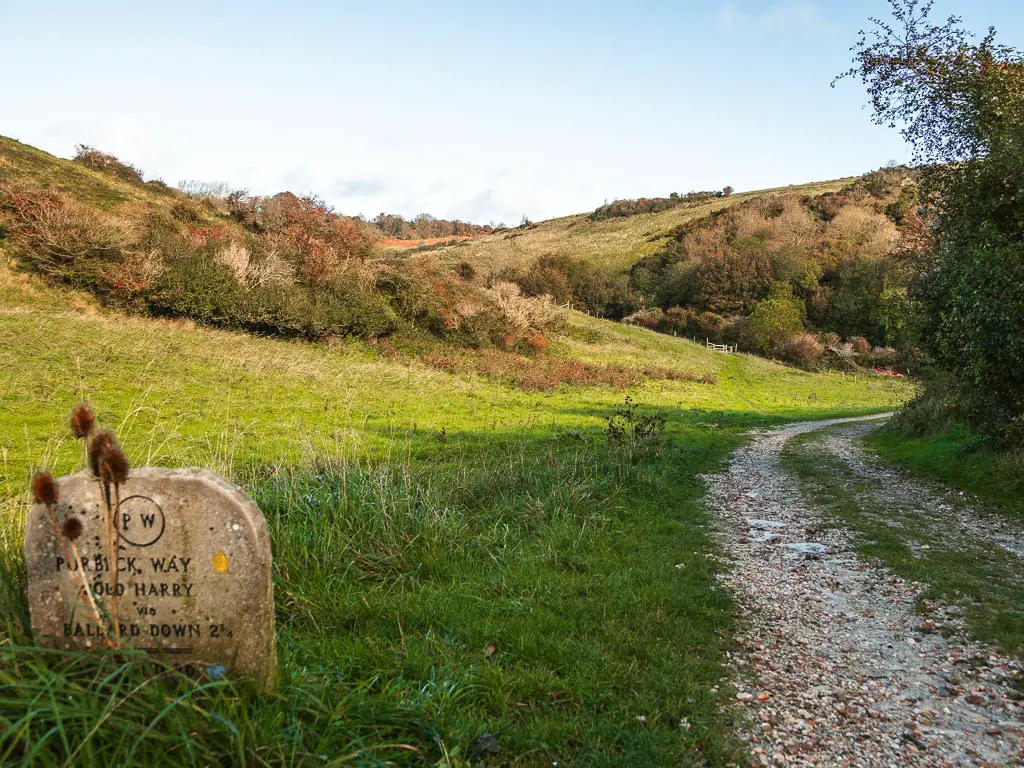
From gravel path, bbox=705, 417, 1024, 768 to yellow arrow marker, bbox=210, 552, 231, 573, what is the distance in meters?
3.24

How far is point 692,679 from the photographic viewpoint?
14.7 feet

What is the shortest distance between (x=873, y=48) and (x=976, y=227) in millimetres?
4125

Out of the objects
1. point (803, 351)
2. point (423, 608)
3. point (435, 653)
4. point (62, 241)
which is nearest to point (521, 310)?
point (62, 241)

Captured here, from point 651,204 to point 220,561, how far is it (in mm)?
127197

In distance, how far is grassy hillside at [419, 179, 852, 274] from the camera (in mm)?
85812

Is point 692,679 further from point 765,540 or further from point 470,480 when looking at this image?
point 470,480

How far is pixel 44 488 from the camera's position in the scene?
9.14 ft

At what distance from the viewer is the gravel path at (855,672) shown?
3.81 meters

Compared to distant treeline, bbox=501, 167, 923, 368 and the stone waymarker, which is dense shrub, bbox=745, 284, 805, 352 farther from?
the stone waymarker

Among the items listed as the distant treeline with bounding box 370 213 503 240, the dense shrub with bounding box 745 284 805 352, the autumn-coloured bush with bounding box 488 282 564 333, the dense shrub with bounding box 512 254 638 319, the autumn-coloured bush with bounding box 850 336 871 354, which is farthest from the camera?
the distant treeline with bounding box 370 213 503 240

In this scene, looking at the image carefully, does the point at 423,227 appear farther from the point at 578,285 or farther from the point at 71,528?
the point at 71,528

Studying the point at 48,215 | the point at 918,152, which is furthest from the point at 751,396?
the point at 48,215

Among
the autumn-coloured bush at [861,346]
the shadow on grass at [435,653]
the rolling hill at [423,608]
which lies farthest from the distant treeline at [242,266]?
the autumn-coloured bush at [861,346]

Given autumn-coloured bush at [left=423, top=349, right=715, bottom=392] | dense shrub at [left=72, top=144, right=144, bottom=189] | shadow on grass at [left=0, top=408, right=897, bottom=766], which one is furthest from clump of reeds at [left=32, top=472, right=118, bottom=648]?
dense shrub at [left=72, top=144, right=144, bottom=189]
